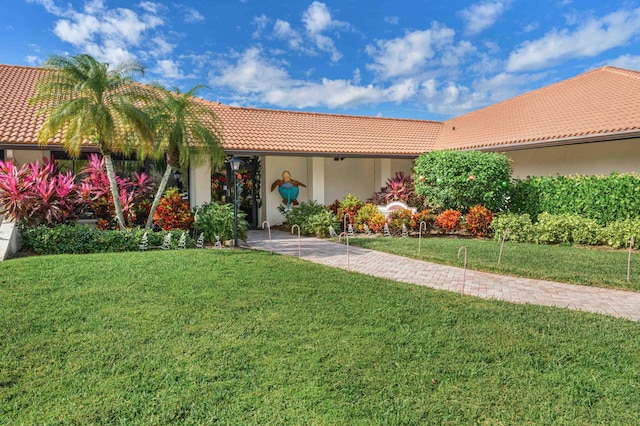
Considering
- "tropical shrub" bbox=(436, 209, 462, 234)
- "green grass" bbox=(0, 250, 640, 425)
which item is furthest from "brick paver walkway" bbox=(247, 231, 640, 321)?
"tropical shrub" bbox=(436, 209, 462, 234)

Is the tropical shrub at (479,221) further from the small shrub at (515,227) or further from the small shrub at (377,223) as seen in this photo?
the small shrub at (377,223)

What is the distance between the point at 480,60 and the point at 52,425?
2095 cm

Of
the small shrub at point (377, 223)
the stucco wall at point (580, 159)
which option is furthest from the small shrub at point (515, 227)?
the small shrub at point (377, 223)

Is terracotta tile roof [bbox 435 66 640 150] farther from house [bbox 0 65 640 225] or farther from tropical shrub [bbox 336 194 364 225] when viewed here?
tropical shrub [bbox 336 194 364 225]

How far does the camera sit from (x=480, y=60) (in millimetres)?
19453

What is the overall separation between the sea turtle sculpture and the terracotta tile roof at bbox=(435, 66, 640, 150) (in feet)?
23.5

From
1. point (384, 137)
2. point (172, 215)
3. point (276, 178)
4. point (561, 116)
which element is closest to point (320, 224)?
point (276, 178)

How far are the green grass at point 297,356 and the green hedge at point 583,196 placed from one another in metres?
7.35

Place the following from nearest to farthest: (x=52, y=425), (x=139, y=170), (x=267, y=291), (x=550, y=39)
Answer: (x=52, y=425) → (x=267, y=291) → (x=139, y=170) → (x=550, y=39)

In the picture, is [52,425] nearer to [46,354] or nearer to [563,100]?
[46,354]

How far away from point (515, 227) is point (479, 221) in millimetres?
1099

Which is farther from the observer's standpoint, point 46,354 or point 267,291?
point 267,291

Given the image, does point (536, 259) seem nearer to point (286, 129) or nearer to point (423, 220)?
point (423, 220)

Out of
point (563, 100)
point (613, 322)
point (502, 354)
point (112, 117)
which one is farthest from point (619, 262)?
point (112, 117)
